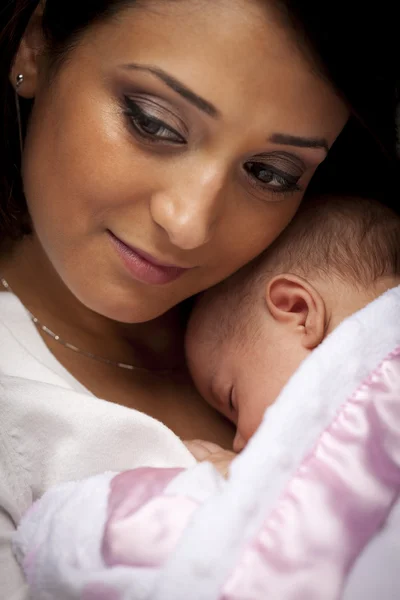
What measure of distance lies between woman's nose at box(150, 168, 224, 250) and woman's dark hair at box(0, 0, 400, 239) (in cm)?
29

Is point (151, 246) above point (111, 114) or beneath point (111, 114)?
beneath

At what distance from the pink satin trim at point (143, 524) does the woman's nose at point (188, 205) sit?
43cm

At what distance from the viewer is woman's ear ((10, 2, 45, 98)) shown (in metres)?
1.41

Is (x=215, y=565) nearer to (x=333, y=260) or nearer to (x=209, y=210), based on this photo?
(x=209, y=210)

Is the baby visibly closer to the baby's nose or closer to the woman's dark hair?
the baby's nose

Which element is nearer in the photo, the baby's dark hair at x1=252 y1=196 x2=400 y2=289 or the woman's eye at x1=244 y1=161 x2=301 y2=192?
the woman's eye at x1=244 y1=161 x2=301 y2=192

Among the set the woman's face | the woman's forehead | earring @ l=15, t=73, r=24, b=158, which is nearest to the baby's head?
the woman's face

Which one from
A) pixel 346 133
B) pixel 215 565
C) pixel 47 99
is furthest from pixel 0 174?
pixel 215 565

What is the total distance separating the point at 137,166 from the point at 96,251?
192mm

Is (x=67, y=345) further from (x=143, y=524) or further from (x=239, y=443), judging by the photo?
(x=143, y=524)

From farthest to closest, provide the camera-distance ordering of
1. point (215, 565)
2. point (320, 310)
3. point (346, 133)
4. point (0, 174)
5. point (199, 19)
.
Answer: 1. point (346, 133)
2. point (0, 174)
3. point (320, 310)
4. point (199, 19)
5. point (215, 565)

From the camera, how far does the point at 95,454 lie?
131 cm

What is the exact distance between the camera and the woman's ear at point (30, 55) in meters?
1.41

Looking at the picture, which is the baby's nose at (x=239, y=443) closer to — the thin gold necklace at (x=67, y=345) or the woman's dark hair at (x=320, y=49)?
the thin gold necklace at (x=67, y=345)
